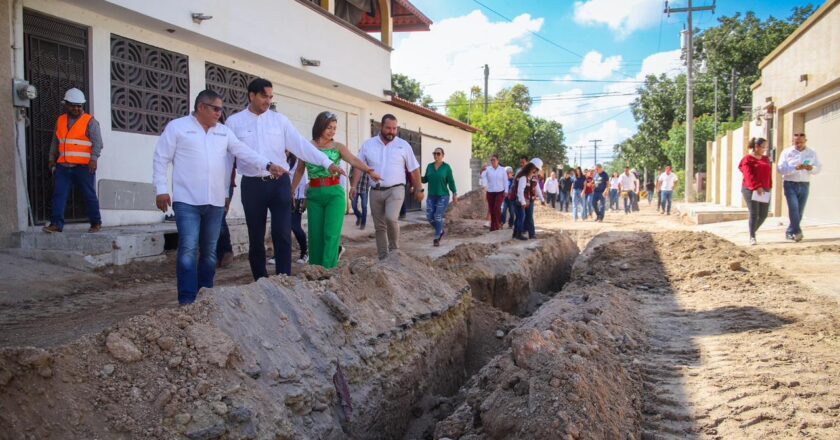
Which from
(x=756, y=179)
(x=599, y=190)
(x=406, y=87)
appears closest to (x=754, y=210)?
(x=756, y=179)

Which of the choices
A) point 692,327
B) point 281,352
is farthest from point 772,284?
point 281,352

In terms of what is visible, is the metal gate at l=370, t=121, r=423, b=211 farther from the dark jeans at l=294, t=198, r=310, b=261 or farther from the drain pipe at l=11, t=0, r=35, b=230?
the drain pipe at l=11, t=0, r=35, b=230

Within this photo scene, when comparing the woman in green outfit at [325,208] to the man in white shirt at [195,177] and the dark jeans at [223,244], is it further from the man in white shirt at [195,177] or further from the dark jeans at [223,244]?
the dark jeans at [223,244]

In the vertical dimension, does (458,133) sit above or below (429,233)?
above

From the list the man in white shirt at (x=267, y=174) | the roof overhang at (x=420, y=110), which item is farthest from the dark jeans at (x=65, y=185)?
the roof overhang at (x=420, y=110)

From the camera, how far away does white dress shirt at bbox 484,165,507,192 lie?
10.5m

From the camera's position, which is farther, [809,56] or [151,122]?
[809,56]

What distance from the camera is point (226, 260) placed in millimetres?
7008

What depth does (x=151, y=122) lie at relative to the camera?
27.1 feet

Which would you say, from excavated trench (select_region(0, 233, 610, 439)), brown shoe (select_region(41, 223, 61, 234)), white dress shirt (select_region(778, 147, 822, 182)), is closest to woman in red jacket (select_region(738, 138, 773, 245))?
white dress shirt (select_region(778, 147, 822, 182))

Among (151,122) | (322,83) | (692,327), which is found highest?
(322,83)

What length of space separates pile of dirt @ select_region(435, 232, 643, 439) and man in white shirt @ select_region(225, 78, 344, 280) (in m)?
1.99

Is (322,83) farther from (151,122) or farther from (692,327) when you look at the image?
(692,327)

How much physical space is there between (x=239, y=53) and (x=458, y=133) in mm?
12671
